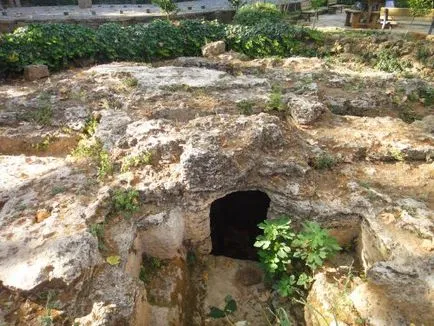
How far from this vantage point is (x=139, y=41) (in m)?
12.1

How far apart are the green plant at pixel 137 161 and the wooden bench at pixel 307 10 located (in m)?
13.9

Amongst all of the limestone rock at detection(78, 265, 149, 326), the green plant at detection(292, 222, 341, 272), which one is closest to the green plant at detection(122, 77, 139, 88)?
the limestone rock at detection(78, 265, 149, 326)

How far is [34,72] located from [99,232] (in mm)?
7592

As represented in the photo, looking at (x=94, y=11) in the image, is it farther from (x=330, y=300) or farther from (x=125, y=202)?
(x=330, y=300)

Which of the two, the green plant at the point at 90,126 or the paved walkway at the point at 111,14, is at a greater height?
the paved walkway at the point at 111,14

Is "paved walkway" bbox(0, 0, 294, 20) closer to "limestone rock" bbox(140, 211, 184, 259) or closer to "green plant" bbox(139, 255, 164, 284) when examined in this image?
"limestone rock" bbox(140, 211, 184, 259)

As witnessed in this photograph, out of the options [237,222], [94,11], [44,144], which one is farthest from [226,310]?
[94,11]

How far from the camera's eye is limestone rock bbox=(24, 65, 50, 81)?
A: 395 inches

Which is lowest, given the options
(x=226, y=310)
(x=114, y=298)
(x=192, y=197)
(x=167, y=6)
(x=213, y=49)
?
(x=226, y=310)

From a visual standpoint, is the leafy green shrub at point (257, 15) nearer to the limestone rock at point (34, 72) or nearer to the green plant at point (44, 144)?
the limestone rock at point (34, 72)

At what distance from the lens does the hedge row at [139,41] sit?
34.8ft

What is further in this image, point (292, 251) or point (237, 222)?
point (237, 222)

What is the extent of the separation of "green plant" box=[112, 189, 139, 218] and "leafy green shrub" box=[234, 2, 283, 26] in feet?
36.0

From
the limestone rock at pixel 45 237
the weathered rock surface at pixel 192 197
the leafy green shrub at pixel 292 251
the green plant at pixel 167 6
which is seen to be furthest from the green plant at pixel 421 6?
the limestone rock at pixel 45 237
